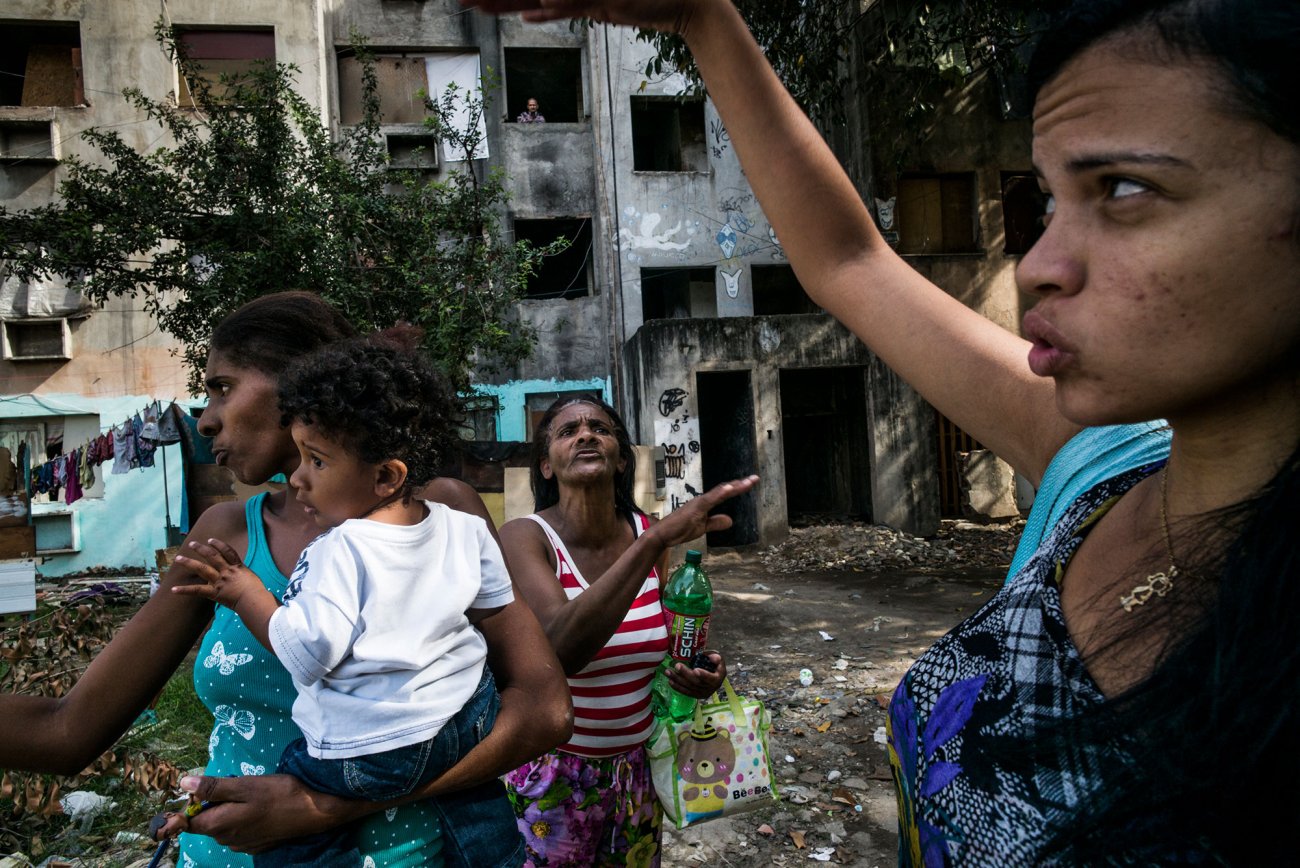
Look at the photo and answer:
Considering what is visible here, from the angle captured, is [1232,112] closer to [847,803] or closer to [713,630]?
[847,803]

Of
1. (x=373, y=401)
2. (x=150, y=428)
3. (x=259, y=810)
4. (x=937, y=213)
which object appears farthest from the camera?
(x=937, y=213)

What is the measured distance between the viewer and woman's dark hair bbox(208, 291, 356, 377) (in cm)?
180

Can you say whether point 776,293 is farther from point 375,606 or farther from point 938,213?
point 375,606

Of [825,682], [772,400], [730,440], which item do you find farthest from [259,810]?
[730,440]

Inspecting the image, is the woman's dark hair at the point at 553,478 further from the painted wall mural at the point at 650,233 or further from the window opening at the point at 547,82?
the window opening at the point at 547,82

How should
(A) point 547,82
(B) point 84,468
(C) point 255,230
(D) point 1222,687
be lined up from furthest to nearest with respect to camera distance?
(A) point 547,82 → (B) point 84,468 → (C) point 255,230 → (D) point 1222,687

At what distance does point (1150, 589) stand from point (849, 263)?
0.81m

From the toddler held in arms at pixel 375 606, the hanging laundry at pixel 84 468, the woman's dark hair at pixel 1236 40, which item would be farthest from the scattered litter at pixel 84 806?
the hanging laundry at pixel 84 468

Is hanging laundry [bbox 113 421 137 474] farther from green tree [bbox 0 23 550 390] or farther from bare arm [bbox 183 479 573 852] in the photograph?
bare arm [bbox 183 479 573 852]

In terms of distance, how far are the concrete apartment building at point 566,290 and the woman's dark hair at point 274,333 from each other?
11340 mm

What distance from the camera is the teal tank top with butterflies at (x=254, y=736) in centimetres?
154

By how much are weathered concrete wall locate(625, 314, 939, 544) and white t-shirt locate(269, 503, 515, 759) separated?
40.0 ft

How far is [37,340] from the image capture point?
15.5 meters

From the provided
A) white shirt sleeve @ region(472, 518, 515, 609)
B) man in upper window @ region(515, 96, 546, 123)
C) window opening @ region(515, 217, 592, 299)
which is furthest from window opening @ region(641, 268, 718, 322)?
white shirt sleeve @ region(472, 518, 515, 609)
